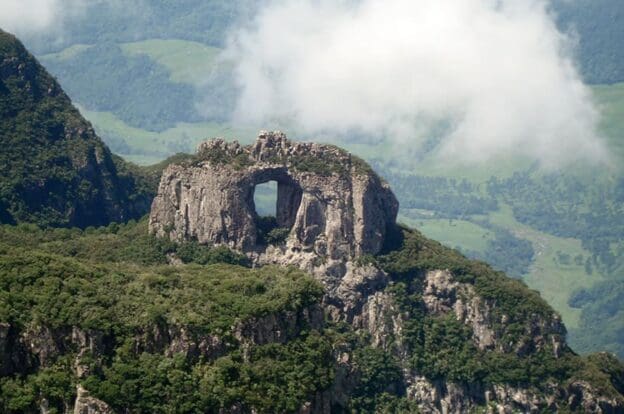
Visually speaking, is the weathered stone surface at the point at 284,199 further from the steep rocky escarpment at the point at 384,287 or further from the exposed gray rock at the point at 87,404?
the exposed gray rock at the point at 87,404

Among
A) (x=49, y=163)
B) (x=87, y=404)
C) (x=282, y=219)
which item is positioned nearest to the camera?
(x=87, y=404)

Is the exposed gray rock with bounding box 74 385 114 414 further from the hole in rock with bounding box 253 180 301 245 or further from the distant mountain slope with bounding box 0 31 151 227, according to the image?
the distant mountain slope with bounding box 0 31 151 227

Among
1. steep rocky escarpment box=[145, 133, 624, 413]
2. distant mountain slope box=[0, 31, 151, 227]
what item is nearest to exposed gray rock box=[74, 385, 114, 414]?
steep rocky escarpment box=[145, 133, 624, 413]

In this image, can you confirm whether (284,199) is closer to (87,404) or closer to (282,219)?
(282,219)

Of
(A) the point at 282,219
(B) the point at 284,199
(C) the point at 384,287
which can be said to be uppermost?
(B) the point at 284,199

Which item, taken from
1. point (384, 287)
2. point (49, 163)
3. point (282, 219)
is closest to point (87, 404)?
point (384, 287)

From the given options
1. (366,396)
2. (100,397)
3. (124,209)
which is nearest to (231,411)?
(100,397)
